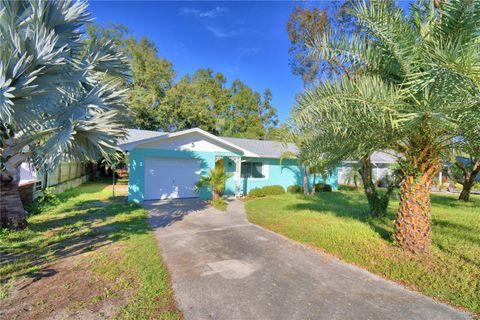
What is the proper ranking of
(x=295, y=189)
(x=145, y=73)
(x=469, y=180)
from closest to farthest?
1. (x=469, y=180)
2. (x=295, y=189)
3. (x=145, y=73)

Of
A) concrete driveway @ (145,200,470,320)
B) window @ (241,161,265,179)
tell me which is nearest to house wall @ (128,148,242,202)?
window @ (241,161,265,179)

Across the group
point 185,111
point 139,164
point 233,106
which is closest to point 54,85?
point 139,164

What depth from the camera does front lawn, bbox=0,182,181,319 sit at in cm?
369

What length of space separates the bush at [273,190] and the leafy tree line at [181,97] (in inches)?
494

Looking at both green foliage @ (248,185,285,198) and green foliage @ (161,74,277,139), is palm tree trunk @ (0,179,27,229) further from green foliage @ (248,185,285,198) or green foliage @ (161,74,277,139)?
green foliage @ (161,74,277,139)

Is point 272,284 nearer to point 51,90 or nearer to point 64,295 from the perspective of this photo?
point 64,295

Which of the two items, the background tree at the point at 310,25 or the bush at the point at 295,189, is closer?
the background tree at the point at 310,25

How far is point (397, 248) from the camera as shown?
247 inches

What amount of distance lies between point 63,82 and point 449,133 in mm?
8475

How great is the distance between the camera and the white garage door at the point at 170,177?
43.5ft

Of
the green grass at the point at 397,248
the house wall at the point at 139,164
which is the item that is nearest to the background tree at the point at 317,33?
the green grass at the point at 397,248

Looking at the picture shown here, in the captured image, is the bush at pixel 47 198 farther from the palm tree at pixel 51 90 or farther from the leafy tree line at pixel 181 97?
the leafy tree line at pixel 181 97

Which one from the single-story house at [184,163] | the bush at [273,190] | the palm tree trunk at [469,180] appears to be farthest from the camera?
the bush at [273,190]

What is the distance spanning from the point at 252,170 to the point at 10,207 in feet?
41.4
